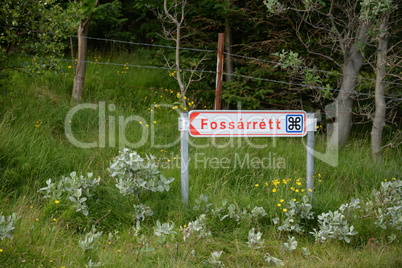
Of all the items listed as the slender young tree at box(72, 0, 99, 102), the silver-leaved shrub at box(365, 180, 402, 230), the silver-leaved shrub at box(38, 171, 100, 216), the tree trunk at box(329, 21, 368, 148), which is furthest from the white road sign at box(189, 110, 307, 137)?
the slender young tree at box(72, 0, 99, 102)

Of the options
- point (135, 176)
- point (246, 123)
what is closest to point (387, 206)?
point (246, 123)

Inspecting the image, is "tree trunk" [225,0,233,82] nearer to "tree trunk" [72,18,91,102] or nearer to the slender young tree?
the slender young tree

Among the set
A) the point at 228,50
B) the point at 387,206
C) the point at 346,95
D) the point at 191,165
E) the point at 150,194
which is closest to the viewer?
the point at 387,206

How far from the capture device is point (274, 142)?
702cm

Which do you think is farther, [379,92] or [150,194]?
[379,92]

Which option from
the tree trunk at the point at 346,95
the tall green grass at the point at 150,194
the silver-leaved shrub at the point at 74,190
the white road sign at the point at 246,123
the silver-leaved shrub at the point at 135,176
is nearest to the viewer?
the tall green grass at the point at 150,194

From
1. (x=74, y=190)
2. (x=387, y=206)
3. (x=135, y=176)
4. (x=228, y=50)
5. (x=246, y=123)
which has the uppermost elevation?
(x=228, y=50)

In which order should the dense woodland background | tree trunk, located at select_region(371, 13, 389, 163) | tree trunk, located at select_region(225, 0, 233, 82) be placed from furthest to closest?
tree trunk, located at select_region(225, 0, 233, 82), tree trunk, located at select_region(371, 13, 389, 163), the dense woodland background

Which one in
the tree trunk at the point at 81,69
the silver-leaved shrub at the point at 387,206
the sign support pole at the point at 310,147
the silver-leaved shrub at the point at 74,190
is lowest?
the silver-leaved shrub at the point at 387,206

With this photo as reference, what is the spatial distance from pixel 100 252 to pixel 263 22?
5.73 m

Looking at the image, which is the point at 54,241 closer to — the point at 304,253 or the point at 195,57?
the point at 304,253

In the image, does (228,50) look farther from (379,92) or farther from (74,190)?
(74,190)

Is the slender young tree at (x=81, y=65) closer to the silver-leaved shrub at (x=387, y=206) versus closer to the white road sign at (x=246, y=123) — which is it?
the white road sign at (x=246, y=123)

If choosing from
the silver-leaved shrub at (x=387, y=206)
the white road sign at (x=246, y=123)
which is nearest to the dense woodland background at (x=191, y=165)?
the silver-leaved shrub at (x=387, y=206)
